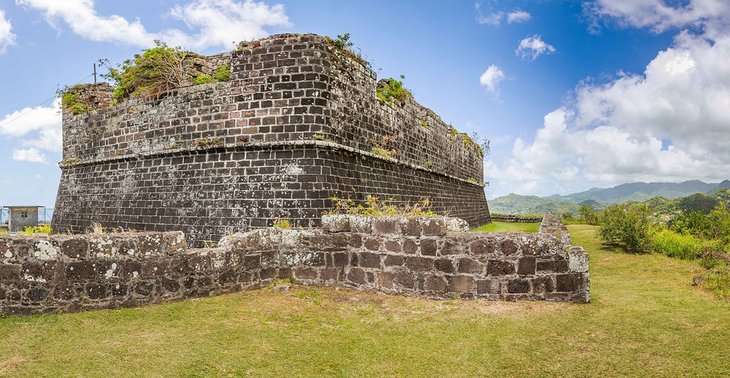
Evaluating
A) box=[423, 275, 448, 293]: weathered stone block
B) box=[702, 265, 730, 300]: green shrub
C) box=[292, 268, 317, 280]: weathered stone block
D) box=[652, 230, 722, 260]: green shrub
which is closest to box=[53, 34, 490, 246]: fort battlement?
box=[292, 268, 317, 280]: weathered stone block

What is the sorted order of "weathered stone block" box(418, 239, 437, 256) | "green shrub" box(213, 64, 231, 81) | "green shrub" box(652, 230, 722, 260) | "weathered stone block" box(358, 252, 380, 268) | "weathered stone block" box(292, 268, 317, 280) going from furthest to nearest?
"green shrub" box(213, 64, 231, 81) → "green shrub" box(652, 230, 722, 260) → "weathered stone block" box(292, 268, 317, 280) → "weathered stone block" box(358, 252, 380, 268) → "weathered stone block" box(418, 239, 437, 256)

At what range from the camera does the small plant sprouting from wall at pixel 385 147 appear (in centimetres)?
1306

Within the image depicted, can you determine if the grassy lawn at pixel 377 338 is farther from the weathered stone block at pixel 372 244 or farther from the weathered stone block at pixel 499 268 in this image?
the weathered stone block at pixel 372 244

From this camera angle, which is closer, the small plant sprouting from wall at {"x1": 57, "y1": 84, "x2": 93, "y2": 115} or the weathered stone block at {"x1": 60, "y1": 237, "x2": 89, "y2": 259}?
the weathered stone block at {"x1": 60, "y1": 237, "x2": 89, "y2": 259}

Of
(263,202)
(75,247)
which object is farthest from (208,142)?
(75,247)

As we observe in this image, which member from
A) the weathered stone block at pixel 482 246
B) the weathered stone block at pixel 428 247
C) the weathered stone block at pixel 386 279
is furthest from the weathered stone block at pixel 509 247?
the weathered stone block at pixel 386 279

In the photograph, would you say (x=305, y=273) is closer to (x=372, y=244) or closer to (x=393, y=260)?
(x=372, y=244)

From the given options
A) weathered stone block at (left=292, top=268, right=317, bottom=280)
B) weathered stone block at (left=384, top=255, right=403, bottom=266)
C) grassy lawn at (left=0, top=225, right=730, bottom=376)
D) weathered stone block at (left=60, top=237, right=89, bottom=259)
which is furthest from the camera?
weathered stone block at (left=292, top=268, right=317, bottom=280)

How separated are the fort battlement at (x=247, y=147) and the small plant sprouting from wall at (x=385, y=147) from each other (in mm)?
58

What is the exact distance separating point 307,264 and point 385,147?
22.9 feet

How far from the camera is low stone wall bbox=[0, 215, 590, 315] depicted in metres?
5.60

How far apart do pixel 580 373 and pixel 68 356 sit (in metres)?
4.72

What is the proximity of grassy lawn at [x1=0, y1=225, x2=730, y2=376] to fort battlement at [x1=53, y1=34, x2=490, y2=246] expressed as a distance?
452 cm

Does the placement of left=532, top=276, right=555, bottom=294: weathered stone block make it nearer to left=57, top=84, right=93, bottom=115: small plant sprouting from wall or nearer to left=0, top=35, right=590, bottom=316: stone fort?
left=0, top=35, right=590, bottom=316: stone fort
